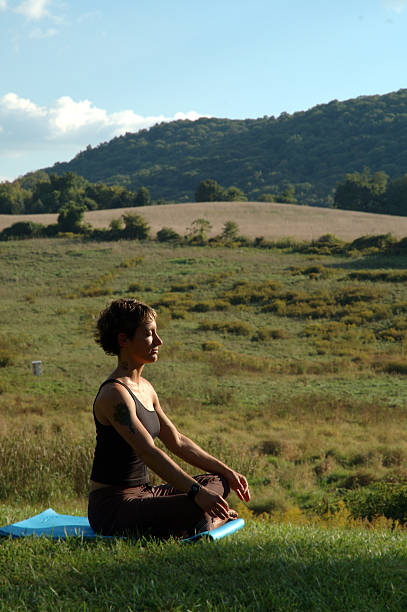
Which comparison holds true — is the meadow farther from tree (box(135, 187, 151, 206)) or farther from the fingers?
tree (box(135, 187, 151, 206))

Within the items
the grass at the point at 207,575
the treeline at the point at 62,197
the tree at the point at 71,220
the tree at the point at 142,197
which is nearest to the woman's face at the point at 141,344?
the grass at the point at 207,575

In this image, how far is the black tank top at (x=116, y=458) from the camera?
4.33 meters

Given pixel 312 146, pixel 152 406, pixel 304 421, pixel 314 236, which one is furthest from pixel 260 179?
pixel 152 406

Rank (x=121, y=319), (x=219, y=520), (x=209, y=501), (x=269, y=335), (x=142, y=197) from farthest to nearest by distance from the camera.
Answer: (x=142, y=197), (x=269, y=335), (x=219, y=520), (x=121, y=319), (x=209, y=501)

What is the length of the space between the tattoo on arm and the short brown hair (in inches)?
21.5

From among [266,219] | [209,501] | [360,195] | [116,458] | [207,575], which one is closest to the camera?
[207,575]

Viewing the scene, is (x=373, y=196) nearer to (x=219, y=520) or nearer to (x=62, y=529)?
(x=219, y=520)

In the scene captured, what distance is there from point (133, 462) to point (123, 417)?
45cm

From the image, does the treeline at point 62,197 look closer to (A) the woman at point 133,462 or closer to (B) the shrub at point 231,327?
(B) the shrub at point 231,327

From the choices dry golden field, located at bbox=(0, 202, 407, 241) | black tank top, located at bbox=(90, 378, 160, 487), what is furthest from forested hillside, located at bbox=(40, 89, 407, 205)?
black tank top, located at bbox=(90, 378, 160, 487)

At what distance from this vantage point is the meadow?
12.1 feet

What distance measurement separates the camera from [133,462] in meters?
4.43

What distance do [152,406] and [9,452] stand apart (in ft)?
24.0

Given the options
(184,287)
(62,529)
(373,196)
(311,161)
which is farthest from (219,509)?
(311,161)
